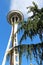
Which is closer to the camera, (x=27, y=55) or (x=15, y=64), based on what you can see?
(x=27, y=55)

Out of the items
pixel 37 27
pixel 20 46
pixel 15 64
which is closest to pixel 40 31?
pixel 37 27

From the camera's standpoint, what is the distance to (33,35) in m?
24.9

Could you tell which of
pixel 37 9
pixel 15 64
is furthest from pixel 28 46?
pixel 15 64

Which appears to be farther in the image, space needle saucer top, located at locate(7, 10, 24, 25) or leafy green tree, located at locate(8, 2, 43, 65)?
space needle saucer top, located at locate(7, 10, 24, 25)

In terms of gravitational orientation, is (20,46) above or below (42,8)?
below

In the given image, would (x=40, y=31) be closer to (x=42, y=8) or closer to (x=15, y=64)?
(x=42, y=8)

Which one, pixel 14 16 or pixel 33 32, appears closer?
pixel 33 32

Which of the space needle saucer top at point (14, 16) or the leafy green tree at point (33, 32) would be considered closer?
the leafy green tree at point (33, 32)

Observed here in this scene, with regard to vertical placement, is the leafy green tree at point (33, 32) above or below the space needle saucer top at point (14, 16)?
below

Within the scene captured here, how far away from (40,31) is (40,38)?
0.55 meters

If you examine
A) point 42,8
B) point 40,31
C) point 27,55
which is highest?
point 42,8

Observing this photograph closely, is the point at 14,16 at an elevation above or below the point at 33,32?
above

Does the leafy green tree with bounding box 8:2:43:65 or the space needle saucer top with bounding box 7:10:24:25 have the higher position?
the space needle saucer top with bounding box 7:10:24:25

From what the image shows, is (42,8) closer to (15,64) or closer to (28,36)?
(28,36)
